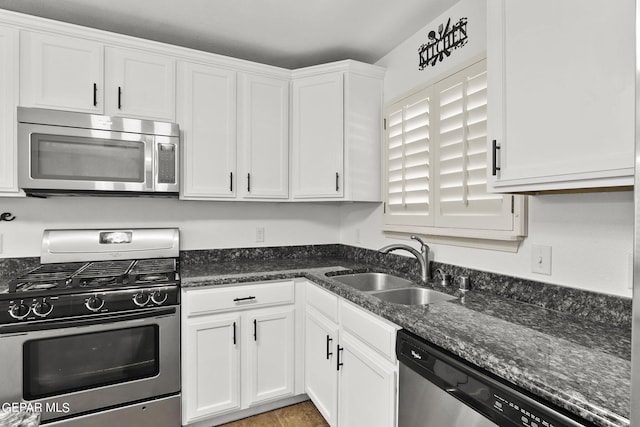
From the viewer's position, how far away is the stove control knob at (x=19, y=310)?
5.05 ft

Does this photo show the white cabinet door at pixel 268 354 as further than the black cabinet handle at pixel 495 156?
Yes

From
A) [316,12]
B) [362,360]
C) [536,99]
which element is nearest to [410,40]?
[316,12]

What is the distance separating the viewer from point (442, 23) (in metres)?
1.88

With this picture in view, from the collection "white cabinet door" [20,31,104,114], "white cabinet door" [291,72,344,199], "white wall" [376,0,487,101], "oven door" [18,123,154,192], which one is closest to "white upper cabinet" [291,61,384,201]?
"white cabinet door" [291,72,344,199]

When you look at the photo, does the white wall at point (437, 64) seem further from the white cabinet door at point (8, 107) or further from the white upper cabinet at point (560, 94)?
the white cabinet door at point (8, 107)

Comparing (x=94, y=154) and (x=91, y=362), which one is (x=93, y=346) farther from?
(x=94, y=154)

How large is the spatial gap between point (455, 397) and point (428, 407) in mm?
155

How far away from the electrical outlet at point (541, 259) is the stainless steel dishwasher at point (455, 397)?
2.10 feet

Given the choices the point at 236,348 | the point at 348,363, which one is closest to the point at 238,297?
the point at 236,348

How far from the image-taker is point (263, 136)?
2.36 meters

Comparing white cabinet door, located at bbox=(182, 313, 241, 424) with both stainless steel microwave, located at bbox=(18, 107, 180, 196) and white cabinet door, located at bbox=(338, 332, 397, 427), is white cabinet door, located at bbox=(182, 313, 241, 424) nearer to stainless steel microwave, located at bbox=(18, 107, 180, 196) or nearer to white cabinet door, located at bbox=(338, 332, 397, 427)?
white cabinet door, located at bbox=(338, 332, 397, 427)

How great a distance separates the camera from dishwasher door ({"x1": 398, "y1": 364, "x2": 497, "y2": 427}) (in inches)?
38.3

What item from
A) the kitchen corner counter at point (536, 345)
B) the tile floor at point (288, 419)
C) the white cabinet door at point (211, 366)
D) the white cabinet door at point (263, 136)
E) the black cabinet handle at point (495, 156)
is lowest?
the tile floor at point (288, 419)

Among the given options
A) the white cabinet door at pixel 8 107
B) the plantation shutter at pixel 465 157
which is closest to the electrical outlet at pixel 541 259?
the plantation shutter at pixel 465 157
